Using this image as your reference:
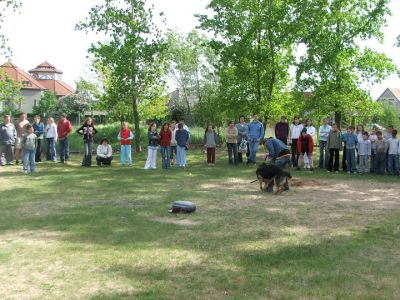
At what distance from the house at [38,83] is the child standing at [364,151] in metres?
56.0

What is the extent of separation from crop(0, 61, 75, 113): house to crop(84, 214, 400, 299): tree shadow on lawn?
62.4m

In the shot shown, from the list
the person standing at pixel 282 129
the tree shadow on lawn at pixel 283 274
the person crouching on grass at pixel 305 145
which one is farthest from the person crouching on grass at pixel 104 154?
the tree shadow on lawn at pixel 283 274

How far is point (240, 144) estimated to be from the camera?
59.2ft

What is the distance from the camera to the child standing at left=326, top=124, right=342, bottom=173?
15.9 metres

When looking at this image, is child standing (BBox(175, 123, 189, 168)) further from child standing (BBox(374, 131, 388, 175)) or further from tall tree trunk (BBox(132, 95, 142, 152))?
child standing (BBox(374, 131, 388, 175))

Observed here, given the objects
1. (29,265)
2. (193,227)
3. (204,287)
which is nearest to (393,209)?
(193,227)

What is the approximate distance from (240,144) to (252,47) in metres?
6.02

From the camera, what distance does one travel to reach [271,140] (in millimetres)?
12984

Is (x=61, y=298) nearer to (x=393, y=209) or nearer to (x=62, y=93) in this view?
(x=393, y=209)

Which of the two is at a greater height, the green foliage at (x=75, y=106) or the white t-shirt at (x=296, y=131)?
the green foliage at (x=75, y=106)

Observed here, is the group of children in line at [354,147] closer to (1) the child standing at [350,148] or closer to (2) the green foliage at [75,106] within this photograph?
(1) the child standing at [350,148]

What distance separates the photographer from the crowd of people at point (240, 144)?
611 inches

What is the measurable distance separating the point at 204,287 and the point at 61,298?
1.51 metres

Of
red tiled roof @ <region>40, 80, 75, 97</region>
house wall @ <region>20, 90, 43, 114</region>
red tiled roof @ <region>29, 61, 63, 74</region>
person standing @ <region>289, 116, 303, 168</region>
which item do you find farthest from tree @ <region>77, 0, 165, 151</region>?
red tiled roof @ <region>29, 61, 63, 74</region>
